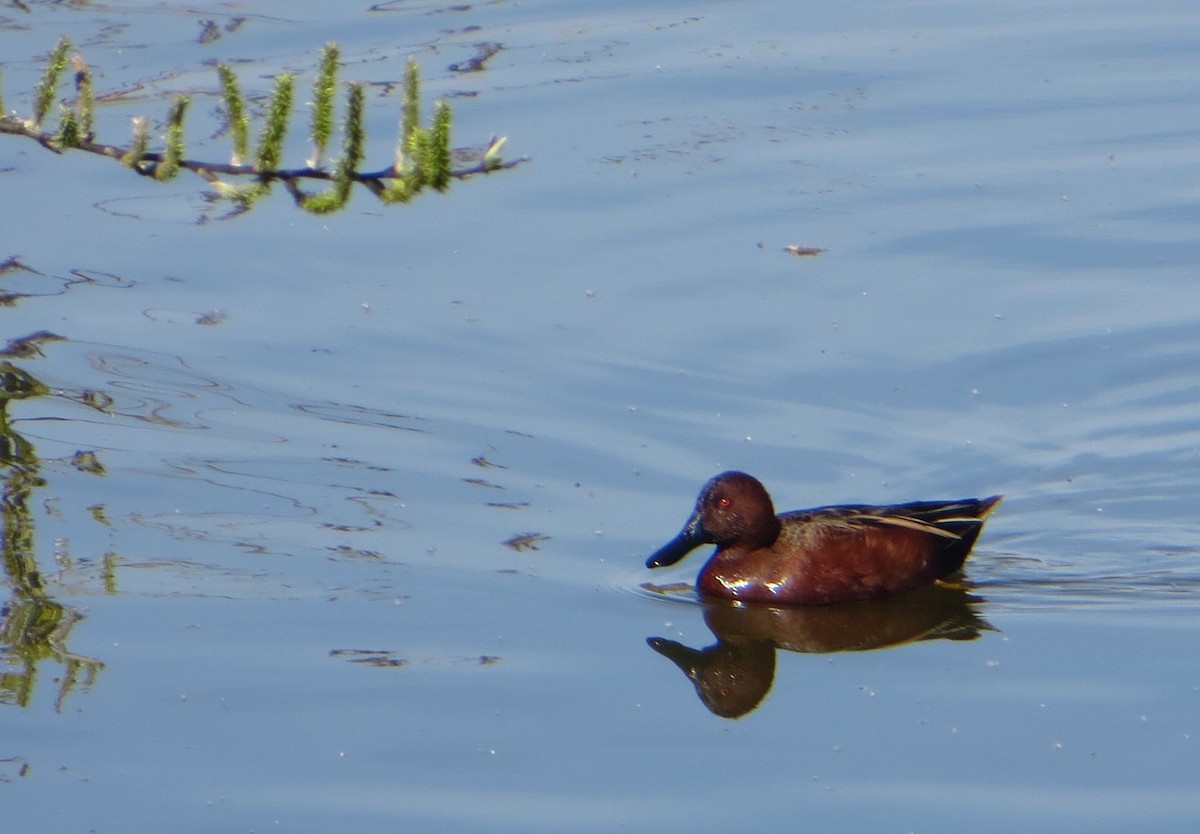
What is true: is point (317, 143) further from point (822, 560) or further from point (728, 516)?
point (822, 560)

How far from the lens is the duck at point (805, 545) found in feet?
24.4

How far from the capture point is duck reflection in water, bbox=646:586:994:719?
657cm

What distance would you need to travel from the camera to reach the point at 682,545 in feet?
24.3

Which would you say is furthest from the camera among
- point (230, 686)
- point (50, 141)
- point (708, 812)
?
point (230, 686)

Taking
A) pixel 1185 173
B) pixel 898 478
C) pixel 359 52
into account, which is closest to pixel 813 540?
pixel 898 478

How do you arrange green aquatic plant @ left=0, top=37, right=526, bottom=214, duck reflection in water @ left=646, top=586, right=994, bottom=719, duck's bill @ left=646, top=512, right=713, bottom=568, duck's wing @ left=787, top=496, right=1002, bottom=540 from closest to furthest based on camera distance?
green aquatic plant @ left=0, top=37, right=526, bottom=214 → duck reflection in water @ left=646, top=586, right=994, bottom=719 → duck's bill @ left=646, top=512, right=713, bottom=568 → duck's wing @ left=787, top=496, right=1002, bottom=540

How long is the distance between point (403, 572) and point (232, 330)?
111 inches

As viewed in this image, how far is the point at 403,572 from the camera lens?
733cm

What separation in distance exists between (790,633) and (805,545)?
418mm

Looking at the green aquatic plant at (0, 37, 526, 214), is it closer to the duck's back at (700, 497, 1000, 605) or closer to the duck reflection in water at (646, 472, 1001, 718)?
the duck reflection in water at (646, 472, 1001, 718)

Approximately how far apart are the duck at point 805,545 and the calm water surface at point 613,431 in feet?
0.41

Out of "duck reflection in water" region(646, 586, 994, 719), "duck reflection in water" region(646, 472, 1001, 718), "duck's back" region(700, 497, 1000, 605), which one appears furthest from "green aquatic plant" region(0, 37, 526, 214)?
"duck's back" region(700, 497, 1000, 605)

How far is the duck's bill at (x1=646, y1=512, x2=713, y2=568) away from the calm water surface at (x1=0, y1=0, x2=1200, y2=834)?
0.14 m

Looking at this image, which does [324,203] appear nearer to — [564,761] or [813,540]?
[564,761]
